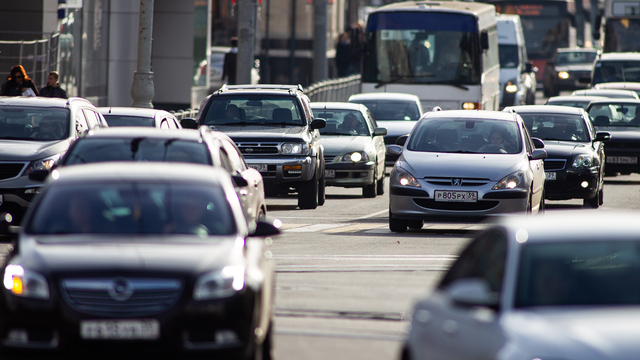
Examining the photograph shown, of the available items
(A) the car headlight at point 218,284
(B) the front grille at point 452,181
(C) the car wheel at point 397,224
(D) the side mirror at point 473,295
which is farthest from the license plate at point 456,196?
(D) the side mirror at point 473,295

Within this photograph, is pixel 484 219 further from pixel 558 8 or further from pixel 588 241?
pixel 558 8

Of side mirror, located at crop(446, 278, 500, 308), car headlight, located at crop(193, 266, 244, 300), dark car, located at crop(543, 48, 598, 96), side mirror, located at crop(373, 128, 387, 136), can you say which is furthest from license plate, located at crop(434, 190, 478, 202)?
dark car, located at crop(543, 48, 598, 96)

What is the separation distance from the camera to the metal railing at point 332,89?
34822 mm

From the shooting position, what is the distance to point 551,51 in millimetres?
61781

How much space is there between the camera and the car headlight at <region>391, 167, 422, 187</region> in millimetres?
15453

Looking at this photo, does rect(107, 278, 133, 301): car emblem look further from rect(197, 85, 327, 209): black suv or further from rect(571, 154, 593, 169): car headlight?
rect(571, 154, 593, 169): car headlight

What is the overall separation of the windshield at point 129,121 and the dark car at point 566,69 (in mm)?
39326

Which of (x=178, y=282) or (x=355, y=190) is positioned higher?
(x=178, y=282)

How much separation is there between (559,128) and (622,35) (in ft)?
79.9

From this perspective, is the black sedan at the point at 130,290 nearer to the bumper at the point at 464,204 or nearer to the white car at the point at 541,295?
the white car at the point at 541,295

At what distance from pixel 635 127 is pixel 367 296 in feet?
58.0

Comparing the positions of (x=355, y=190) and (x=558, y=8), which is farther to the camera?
(x=558, y=8)

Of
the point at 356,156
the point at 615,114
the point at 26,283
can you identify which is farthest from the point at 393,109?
the point at 26,283

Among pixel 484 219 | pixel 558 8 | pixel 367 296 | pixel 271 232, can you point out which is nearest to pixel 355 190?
pixel 484 219
